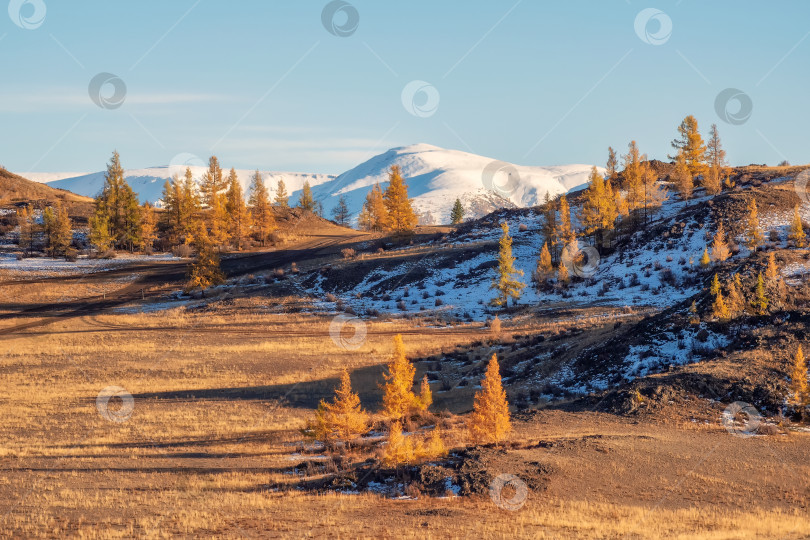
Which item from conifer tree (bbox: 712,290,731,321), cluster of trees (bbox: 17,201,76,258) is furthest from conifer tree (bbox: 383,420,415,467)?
cluster of trees (bbox: 17,201,76,258)

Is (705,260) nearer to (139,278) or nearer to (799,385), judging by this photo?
(799,385)

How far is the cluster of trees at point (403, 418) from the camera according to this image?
2128 centimetres

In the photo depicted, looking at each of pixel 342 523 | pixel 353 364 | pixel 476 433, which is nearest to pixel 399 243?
pixel 353 364

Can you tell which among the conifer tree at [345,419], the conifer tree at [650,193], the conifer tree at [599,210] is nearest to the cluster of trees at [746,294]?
the conifer tree at [345,419]

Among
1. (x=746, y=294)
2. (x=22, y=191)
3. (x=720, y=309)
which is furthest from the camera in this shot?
(x=22, y=191)

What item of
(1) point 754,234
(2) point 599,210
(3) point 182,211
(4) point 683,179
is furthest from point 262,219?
(1) point 754,234

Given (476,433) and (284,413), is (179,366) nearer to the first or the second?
(284,413)

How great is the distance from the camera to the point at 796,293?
39656 mm

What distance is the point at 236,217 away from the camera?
96688mm

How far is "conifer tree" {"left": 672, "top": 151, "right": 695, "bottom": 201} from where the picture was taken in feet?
265

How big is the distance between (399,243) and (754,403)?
226 feet

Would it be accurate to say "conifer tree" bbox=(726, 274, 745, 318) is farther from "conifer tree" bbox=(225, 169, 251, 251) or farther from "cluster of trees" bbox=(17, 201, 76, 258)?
"cluster of trees" bbox=(17, 201, 76, 258)

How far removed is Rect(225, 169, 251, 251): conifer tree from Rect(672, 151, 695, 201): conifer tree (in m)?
63.4

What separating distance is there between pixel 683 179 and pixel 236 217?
65.1 metres
